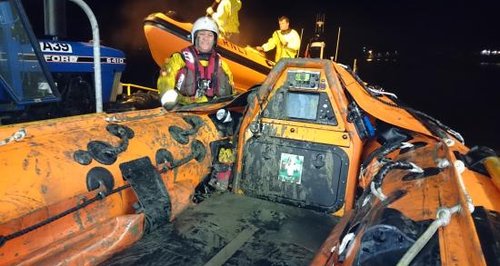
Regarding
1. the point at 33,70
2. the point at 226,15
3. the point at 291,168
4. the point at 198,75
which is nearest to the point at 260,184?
Result: the point at 291,168

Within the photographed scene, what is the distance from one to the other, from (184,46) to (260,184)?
203 inches

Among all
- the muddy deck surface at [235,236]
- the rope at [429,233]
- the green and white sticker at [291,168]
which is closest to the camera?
the rope at [429,233]

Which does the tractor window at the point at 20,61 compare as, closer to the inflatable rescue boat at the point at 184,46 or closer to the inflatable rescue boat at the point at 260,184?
the inflatable rescue boat at the point at 260,184

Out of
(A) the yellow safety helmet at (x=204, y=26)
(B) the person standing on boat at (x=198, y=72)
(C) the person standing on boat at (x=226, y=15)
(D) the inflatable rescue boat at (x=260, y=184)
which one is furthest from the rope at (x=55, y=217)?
(C) the person standing on boat at (x=226, y=15)

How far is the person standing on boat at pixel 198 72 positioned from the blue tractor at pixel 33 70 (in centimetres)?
157

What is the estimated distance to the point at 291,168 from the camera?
2.93 metres

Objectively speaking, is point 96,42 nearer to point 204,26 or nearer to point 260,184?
point 204,26

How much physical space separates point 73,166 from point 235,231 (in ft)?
3.44

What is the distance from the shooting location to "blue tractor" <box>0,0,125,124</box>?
3.98m

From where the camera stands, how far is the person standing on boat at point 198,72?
11.8 ft

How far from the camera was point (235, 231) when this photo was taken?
8.28ft

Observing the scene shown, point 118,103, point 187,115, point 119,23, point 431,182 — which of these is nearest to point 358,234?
point 431,182

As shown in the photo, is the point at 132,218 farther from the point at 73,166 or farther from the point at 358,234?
the point at 358,234

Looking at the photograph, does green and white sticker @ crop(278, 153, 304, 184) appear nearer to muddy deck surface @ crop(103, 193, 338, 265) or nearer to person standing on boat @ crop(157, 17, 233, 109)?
muddy deck surface @ crop(103, 193, 338, 265)
